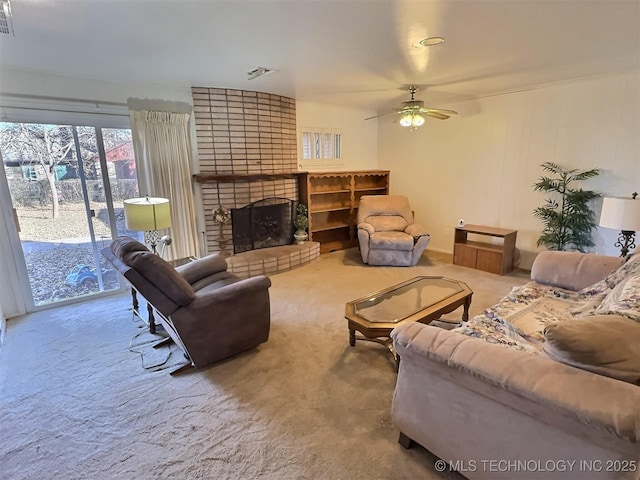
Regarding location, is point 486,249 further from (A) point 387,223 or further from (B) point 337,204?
(B) point 337,204

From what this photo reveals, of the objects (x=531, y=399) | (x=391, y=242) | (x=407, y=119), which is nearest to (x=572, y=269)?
(x=531, y=399)

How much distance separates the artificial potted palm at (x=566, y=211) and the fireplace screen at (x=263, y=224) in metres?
3.37

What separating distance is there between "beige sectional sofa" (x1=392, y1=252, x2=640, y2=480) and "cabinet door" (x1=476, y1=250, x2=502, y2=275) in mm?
2541

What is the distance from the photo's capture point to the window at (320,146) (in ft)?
17.1

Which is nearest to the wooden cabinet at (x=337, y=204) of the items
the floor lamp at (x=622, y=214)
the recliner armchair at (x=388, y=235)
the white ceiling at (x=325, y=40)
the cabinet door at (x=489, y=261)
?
the recliner armchair at (x=388, y=235)

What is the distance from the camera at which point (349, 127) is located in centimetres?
568

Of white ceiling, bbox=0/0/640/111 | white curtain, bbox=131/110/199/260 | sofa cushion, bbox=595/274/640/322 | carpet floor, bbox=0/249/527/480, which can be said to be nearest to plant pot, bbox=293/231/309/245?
white curtain, bbox=131/110/199/260

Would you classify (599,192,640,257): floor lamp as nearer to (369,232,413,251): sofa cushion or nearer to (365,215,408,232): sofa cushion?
(369,232,413,251): sofa cushion

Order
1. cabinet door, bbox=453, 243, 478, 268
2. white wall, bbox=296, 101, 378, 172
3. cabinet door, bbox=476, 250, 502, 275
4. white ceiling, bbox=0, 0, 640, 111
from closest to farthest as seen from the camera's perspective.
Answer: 1. white ceiling, bbox=0, 0, 640, 111
2. cabinet door, bbox=476, 250, 502, 275
3. cabinet door, bbox=453, 243, 478, 268
4. white wall, bbox=296, 101, 378, 172

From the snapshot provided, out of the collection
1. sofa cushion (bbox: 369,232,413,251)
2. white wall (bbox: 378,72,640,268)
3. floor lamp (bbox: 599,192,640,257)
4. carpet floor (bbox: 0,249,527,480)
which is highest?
white wall (bbox: 378,72,640,268)

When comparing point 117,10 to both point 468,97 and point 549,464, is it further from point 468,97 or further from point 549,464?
point 468,97

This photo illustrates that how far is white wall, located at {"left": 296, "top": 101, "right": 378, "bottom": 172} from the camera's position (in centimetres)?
517

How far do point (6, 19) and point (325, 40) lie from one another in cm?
200

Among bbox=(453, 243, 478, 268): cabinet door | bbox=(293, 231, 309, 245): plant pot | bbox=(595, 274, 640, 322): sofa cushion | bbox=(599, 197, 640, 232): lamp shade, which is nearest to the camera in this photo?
bbox=(595, 274, 640, 322): sofa cushion
